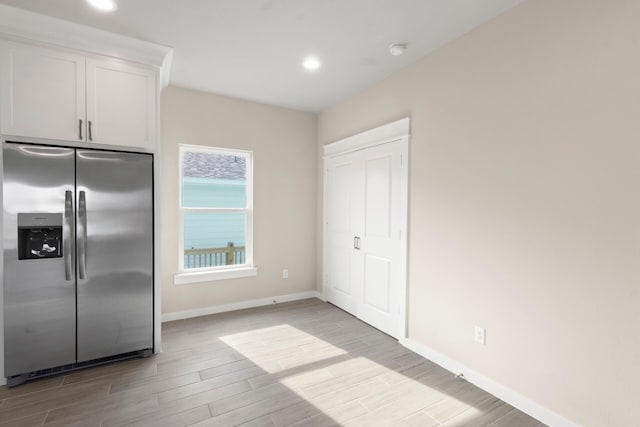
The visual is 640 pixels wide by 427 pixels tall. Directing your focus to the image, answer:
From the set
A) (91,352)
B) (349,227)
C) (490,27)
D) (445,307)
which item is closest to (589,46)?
(490,27)

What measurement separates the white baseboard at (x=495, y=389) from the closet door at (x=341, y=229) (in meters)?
1.22

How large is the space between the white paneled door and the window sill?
1.13 m

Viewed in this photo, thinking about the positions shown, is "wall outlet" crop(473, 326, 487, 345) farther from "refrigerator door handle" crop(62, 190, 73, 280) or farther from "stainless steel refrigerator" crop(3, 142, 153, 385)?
"refrigerator door handle" crop(62, 190, 73, 280)

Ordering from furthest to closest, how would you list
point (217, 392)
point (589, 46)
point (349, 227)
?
point (349, 227), point (217, 392), point (589, 46)

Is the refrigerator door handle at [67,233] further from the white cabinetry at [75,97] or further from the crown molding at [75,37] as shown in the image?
the crown molding at [75,37]

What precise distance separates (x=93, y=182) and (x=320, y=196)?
281 centimetres

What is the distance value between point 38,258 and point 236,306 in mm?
2199

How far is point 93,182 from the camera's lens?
100 inches

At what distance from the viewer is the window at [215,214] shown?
152 inches

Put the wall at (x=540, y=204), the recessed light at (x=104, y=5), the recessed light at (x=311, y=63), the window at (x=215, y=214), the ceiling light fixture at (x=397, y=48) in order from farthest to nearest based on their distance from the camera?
the window at (x=215, y=214), the recessed light at (x=311, y=63), the ceiling light fixture at (x=397, y=48), the recessed light at (x=104, y=5), the wall at (x=540, y=204)

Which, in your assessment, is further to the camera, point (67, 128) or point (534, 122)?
point (67, 128)

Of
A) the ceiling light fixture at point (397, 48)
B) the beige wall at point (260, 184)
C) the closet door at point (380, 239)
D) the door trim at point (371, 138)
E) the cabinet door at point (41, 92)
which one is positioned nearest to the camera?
the cabinet door at point (41, 92)

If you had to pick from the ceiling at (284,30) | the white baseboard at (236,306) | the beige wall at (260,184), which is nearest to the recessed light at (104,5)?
the ceiling at (284,30)

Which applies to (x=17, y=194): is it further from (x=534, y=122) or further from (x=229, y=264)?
(x=534, y=122)
